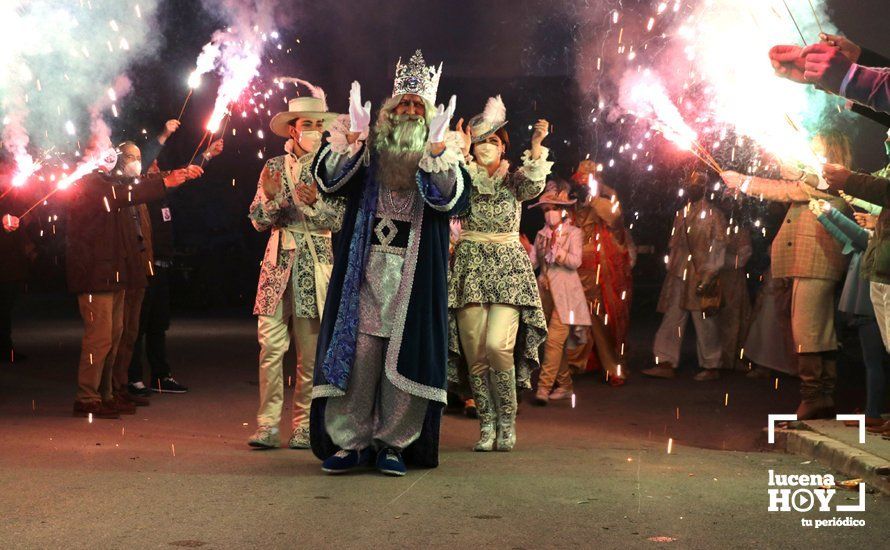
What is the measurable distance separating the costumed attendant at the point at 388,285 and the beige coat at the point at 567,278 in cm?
452

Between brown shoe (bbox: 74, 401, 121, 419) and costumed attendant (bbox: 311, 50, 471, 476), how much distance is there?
2949 millimetres

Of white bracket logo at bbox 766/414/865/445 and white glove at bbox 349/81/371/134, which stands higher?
white glove at bbox 349/81/371/134

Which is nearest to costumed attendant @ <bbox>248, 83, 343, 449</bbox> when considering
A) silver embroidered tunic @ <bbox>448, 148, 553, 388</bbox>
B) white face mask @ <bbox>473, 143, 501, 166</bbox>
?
silver embroidered tunic @ <bbox>448, 148, 553, 388</bbox>

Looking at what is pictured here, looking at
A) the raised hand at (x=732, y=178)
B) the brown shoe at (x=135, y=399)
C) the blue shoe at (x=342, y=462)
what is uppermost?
the raised hand at (x=732, y=178)

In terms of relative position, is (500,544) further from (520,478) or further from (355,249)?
(355,249)

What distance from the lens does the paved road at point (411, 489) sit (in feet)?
Result: 16.8

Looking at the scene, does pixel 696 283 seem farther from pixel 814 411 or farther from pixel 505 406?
pixel 505 406

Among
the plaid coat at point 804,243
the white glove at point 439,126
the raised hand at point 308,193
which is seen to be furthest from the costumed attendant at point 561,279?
the white glove at point 439,126

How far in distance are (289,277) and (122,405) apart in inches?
103

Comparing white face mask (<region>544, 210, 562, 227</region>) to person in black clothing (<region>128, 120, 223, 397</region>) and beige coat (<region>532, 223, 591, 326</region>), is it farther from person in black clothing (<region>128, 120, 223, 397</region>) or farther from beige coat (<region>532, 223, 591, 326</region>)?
person in black clothing (<region>128, 120, 223, 397</region>)

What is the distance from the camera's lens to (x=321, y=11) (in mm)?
19859

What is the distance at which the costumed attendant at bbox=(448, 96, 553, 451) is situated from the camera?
7.94 meters

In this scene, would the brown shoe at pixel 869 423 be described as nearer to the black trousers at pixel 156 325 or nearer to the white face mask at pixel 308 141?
the white face mask at pixel 308 141

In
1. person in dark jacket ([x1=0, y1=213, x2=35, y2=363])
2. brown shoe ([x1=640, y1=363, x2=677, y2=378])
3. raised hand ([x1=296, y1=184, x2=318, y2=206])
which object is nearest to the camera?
raised hand ([x1=296, y1=184, x2=318, y2=206])
